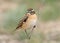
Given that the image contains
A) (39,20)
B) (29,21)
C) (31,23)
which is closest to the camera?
(31,23)

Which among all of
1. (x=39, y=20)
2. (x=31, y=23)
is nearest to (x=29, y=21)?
A: (x=31, y=23)

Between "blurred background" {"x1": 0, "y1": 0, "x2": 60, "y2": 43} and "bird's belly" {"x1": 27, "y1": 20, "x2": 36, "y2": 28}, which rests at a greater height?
"bird's belly" {"x1": 27, "y1": 20, "x2": 36, "y2": 28}

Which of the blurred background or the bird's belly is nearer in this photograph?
the bird's belly

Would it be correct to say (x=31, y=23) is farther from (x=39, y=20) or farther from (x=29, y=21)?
(x=39, y=20)

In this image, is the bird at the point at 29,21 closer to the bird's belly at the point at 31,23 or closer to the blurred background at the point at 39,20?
the bird's belly at the point at 31,23

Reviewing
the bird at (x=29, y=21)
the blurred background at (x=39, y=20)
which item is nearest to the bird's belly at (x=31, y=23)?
the bird at (x=29, y=21)

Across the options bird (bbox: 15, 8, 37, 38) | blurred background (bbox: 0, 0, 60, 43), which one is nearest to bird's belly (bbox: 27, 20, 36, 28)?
bird (bbox: 15, 8, 37, 38)

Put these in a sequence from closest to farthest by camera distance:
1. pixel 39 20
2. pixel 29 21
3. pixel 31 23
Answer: pixel 31 23 → pixel 29 21 → pixel 39 20

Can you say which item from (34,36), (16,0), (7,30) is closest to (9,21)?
(7,30)

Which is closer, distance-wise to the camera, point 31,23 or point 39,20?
point 31,23

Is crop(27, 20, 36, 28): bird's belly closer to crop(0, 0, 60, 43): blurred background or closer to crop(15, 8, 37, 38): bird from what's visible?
crop(15, 8, 37, 38): bird
